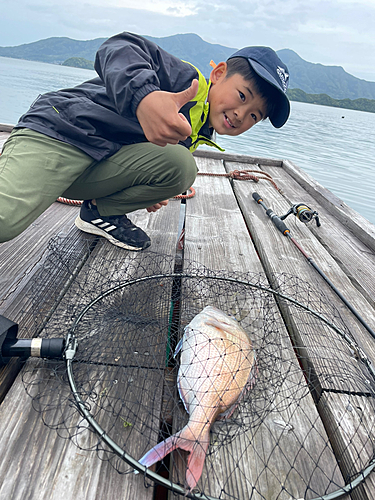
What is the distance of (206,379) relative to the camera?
4.48 feet

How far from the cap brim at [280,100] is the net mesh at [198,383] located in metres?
1.36

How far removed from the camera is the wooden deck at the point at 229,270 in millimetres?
1056

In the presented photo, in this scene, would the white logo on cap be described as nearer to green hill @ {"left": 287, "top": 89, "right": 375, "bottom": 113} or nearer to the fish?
the fish

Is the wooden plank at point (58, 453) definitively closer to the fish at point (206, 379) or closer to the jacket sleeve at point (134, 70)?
the fish at point (206, 379)

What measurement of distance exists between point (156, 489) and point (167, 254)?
1570mm

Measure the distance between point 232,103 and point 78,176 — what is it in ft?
3.92

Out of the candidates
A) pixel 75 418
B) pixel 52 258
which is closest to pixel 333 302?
pixel 75 418

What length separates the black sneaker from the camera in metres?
2.50

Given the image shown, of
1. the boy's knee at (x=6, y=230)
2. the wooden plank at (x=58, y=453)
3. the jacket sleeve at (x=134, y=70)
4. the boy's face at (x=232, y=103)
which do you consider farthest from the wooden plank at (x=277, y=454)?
the boy's face at (x=232, y=103)

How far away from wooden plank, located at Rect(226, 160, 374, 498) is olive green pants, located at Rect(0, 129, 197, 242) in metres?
0.92

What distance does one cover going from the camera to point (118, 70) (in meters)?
1.83

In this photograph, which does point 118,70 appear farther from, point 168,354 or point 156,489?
point 156,489

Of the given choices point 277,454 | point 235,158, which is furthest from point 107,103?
point 235,158

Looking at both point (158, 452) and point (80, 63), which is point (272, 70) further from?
point (80, 63)
